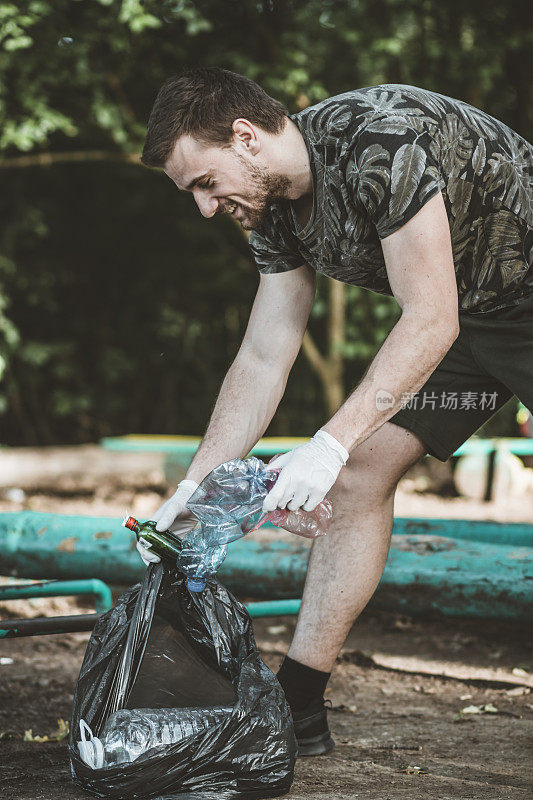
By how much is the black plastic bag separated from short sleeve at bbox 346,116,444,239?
97cm

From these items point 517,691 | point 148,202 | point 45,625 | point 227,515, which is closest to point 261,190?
point 227,515

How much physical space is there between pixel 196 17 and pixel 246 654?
561 centimetres

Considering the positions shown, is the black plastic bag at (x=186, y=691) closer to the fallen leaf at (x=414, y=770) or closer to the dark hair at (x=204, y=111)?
the fallen leaf at (x=414, y=770)

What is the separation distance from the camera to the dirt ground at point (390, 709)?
2.11 m

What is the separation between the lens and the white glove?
218 cm

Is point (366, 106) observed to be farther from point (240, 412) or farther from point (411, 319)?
point (240, 412)

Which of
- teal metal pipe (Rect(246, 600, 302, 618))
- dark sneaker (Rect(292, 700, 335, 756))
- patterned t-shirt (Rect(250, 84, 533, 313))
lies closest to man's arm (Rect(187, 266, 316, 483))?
patterned t-shirt (Rect(250, 84, 533, 313))

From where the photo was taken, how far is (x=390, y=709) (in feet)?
9.19

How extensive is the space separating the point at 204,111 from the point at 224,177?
5.9 inches

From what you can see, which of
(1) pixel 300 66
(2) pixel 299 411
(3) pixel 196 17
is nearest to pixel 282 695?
(3) pixel 196 17

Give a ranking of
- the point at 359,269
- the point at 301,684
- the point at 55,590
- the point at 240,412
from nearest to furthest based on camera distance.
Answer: the point at 359,269, the point at 301,684, the point at 240,412, the point at 55,590

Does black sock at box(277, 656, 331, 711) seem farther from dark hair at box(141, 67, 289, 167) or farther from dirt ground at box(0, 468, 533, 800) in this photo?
dark hair at box(141, 67, 289, 167)

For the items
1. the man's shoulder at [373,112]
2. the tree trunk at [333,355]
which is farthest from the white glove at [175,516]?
the tree trunk at [333,355]

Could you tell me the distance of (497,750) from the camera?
2.38m
